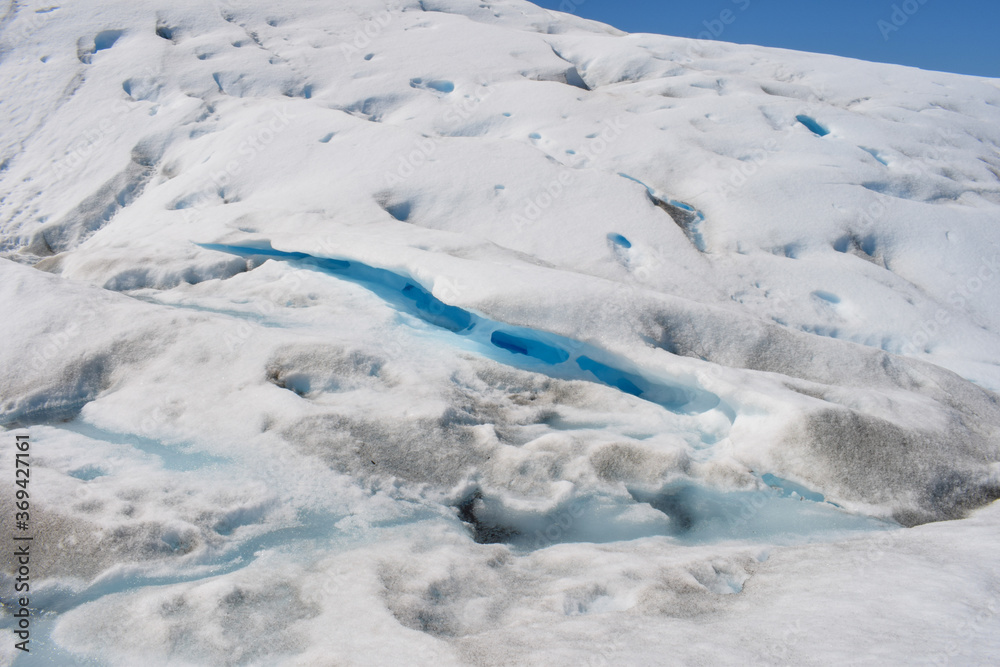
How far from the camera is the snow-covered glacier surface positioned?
2615 mm

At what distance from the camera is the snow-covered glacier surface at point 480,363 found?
262 centimetres

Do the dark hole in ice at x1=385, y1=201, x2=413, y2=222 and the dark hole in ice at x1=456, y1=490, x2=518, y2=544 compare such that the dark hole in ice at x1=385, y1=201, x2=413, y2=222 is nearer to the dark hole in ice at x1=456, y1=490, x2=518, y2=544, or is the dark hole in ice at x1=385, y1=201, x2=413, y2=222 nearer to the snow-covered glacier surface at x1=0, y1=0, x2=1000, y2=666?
the snow-covered glacier surface at x1=0, y1=0, x2=1000, y2=666

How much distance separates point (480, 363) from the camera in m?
4.82

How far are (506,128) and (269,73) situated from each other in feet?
14.5

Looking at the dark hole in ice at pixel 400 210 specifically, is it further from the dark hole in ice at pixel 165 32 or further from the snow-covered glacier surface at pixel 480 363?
the dark hole in ice at pixel 165 32

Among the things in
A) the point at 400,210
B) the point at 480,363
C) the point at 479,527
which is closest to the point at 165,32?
the point at 400,210

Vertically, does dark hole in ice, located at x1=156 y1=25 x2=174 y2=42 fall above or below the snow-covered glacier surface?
above

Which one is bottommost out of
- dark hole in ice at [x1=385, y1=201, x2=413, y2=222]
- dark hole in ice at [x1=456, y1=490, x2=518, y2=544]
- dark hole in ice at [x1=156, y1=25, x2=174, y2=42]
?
dark hole in ice at [x1=456, y1=490, x2=518, y2=544]

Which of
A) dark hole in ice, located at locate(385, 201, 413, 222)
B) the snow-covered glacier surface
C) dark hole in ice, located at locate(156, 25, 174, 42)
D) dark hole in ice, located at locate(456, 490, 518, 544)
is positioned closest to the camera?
the snow-covered glacier surface

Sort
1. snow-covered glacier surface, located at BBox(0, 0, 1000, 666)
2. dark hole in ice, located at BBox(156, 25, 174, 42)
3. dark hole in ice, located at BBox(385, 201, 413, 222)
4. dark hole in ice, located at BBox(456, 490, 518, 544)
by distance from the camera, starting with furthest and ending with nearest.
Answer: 1. dark hole in ice, located at BBox(156, 25, 174, 42)
2. dark hole in ice, located at BBox(385, 201, 413, 222)
3. dark hole in ice, located at BBox(456, 490, 518, 544)
4. snow-covered glacier surface, located at BBox(0, 0, 1000, 666)

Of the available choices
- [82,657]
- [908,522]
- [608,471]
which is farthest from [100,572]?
[908,522]

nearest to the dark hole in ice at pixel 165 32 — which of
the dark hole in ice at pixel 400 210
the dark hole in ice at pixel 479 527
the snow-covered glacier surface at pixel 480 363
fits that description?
the snow-covered glacier surface at pixel 480 363

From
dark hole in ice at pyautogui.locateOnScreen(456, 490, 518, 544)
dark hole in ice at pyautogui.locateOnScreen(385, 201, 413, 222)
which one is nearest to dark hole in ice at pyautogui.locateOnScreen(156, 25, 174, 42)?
dark hole in ice at pyautogui.locateOnScreen(385, 201, 413, 222)

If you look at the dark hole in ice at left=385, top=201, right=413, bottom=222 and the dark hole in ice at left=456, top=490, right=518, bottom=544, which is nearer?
the dark hole in ice at left=456, top=490, right=518, bottom=544
